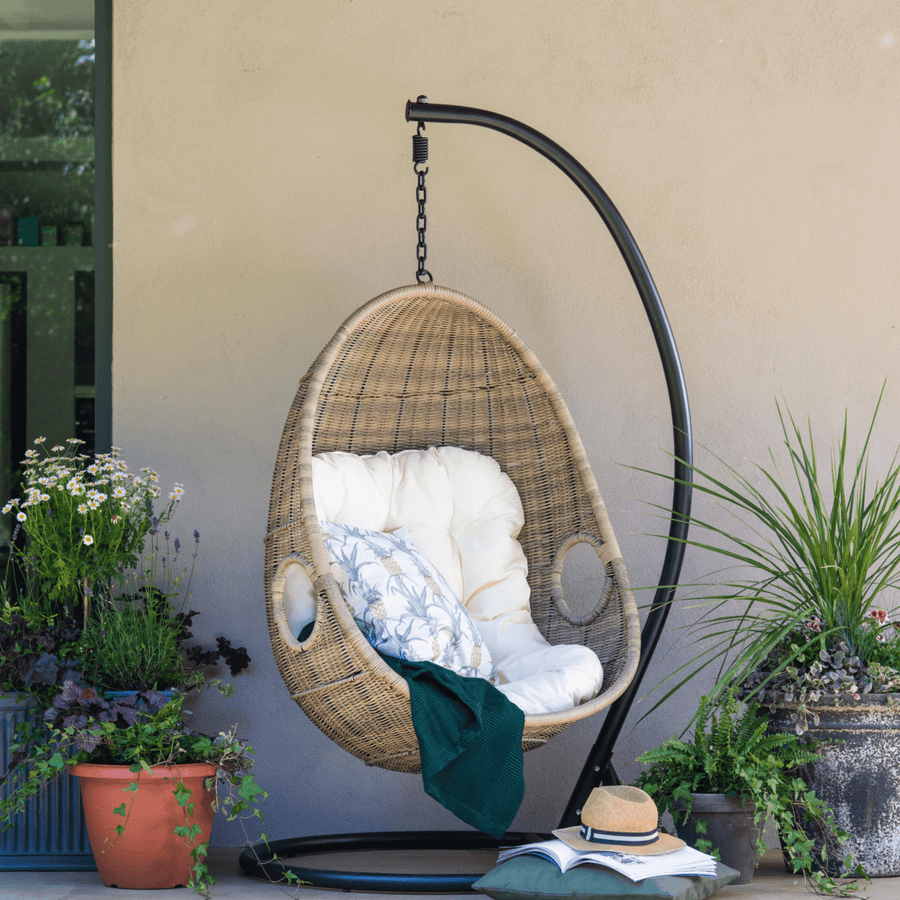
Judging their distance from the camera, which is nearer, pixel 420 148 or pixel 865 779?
pixel 865 779

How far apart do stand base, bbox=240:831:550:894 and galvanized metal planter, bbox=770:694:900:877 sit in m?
0.62

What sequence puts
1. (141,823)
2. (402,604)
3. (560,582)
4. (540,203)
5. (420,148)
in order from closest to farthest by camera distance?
(141,823) → (402,604) → (420,148) → (560,582) → (540,203)

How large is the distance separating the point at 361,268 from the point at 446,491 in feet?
2.36

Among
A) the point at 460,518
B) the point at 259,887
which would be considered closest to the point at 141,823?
the point at 259,887

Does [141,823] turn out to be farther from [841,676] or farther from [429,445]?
[841,676]

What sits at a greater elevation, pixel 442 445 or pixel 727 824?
pixel 442 445

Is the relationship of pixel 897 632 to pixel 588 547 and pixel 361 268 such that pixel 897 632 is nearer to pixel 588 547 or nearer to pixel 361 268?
pixel 588 547

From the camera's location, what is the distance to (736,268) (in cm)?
291

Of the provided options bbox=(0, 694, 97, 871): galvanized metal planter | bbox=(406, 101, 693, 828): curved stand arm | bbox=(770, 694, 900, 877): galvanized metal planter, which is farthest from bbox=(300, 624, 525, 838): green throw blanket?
bbox=(0, 694, 97, 871): galvanized metal planter

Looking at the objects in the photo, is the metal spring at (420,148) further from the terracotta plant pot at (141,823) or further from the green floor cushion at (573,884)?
the green floor cushion at (573,884)

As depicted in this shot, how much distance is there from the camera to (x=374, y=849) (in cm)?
247

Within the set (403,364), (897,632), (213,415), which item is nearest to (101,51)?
(213,415)

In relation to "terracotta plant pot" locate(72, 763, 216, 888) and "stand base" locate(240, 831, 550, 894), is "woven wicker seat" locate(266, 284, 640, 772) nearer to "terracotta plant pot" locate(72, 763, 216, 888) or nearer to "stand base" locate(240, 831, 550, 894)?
"stand base" locate(240, 831, 550, 894)

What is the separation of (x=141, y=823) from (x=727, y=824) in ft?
3.83
